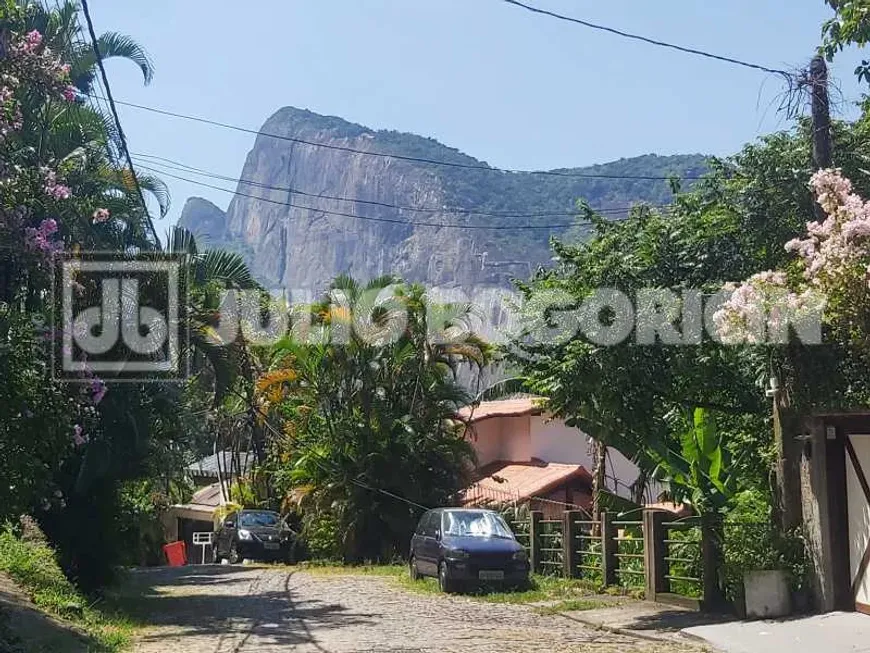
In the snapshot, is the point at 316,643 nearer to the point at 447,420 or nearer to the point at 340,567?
the point at 340,567

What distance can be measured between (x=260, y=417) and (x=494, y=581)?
2078 centimetres

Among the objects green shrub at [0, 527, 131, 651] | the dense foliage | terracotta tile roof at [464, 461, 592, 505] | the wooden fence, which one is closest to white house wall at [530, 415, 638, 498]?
terracotta tile roof at [464, 461, 592, 505]

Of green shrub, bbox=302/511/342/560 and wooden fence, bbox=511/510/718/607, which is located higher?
wooden fence, bbox=511/510/718/607

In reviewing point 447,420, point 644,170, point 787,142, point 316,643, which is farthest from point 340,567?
point 644,170

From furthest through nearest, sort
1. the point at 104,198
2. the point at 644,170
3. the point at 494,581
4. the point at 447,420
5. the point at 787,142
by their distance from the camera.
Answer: the point at 644,170 < the point at 447,420 < the point at 494,581 < the point at 104,198 < the point at 787,142

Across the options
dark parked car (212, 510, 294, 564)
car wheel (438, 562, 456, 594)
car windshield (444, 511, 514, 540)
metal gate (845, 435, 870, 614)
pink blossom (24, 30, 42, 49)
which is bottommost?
dark parked car (212, 510, 294, 564)

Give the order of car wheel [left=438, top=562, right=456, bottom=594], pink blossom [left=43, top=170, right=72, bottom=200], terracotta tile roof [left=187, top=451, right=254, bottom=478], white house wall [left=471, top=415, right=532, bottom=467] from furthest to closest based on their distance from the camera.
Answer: terracotta tile roof [left=187, top=451, right=254, bottom=478], white house wall [left=471, top=415, right=532, bottom=467], car wheel [left=438, top=562, right=456, bottom=594], pink blossom [left=43, top=170, right=72, bottom=200]

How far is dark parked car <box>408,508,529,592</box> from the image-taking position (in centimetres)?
1870

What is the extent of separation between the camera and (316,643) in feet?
42.6

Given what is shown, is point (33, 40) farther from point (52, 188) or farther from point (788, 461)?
point (788, 461)

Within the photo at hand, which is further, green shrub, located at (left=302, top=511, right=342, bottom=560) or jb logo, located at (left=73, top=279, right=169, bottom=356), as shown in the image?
green shrub, located at (left=302, top=511, right=342, bottom=560)

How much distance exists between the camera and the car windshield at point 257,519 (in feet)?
101

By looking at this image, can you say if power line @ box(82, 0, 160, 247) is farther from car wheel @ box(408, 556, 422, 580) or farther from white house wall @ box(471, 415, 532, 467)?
white house wall @ box(471, 415, 532, 467)

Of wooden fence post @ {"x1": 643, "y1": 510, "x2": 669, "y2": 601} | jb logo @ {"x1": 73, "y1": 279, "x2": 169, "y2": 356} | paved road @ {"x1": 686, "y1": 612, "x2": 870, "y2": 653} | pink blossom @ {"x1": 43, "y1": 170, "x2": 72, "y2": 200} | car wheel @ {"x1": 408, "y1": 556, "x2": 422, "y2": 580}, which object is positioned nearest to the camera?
pink blossom @ {"x1": 43, "y1": 170, "x2": 72, "y2": 200}
